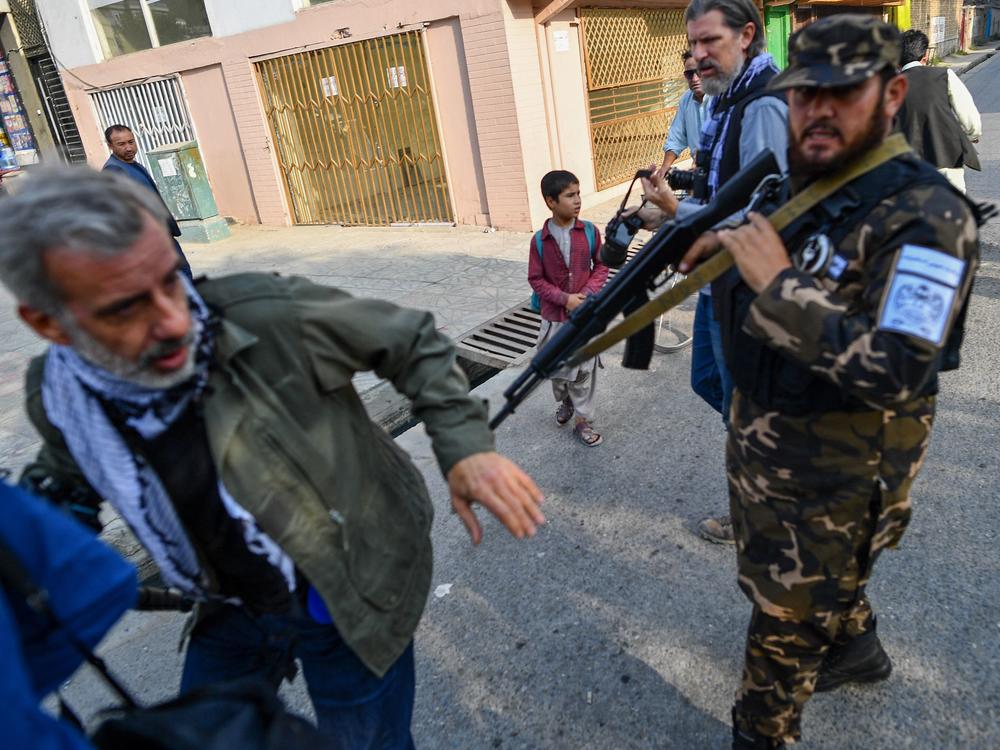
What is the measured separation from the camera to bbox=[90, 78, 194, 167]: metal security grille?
10648 millimetres

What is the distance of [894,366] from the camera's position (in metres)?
1.33

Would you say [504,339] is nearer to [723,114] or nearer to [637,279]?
[723,114]

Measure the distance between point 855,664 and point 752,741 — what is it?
44 cm

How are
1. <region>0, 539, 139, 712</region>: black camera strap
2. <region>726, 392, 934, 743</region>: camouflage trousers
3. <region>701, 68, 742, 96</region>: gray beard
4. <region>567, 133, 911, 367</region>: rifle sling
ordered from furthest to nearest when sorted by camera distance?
<region>701, 68, 742, 96</region>: gray beard < <region>726, 392, 934, 743</region>: camouflage trousers < <region>567, 133, 911, 367</region>: rifle sling < <region>0, 539, 139, 712</region>: black camera strap

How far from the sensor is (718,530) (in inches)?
111

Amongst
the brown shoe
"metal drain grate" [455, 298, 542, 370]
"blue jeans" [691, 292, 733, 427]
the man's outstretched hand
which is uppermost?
the man's outstretched hand

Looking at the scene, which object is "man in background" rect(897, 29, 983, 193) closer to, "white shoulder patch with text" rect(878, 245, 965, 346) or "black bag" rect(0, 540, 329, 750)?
"white shoulder patch with text" rect(878, 245, 965, 346)

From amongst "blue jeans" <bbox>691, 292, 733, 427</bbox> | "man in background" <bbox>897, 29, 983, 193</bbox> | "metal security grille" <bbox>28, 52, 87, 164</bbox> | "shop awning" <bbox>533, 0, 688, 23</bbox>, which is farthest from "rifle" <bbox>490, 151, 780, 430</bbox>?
"metal security grille" <bbox>28, 52, 87, 164</bbox>

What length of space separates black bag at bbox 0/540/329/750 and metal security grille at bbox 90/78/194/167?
11.0m

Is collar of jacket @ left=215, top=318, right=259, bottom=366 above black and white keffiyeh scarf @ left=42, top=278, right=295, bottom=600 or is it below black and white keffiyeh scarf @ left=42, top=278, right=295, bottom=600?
above

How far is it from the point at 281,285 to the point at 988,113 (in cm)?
1735

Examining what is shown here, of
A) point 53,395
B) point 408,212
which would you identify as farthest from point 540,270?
point 408,212

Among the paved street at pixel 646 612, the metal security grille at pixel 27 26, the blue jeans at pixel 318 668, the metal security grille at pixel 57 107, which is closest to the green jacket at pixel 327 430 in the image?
the blue jeans at pixel 318 668

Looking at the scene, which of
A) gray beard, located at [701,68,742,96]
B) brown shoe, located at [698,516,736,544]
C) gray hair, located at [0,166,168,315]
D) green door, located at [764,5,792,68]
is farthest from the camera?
green door, located at [764,5,792,68]
